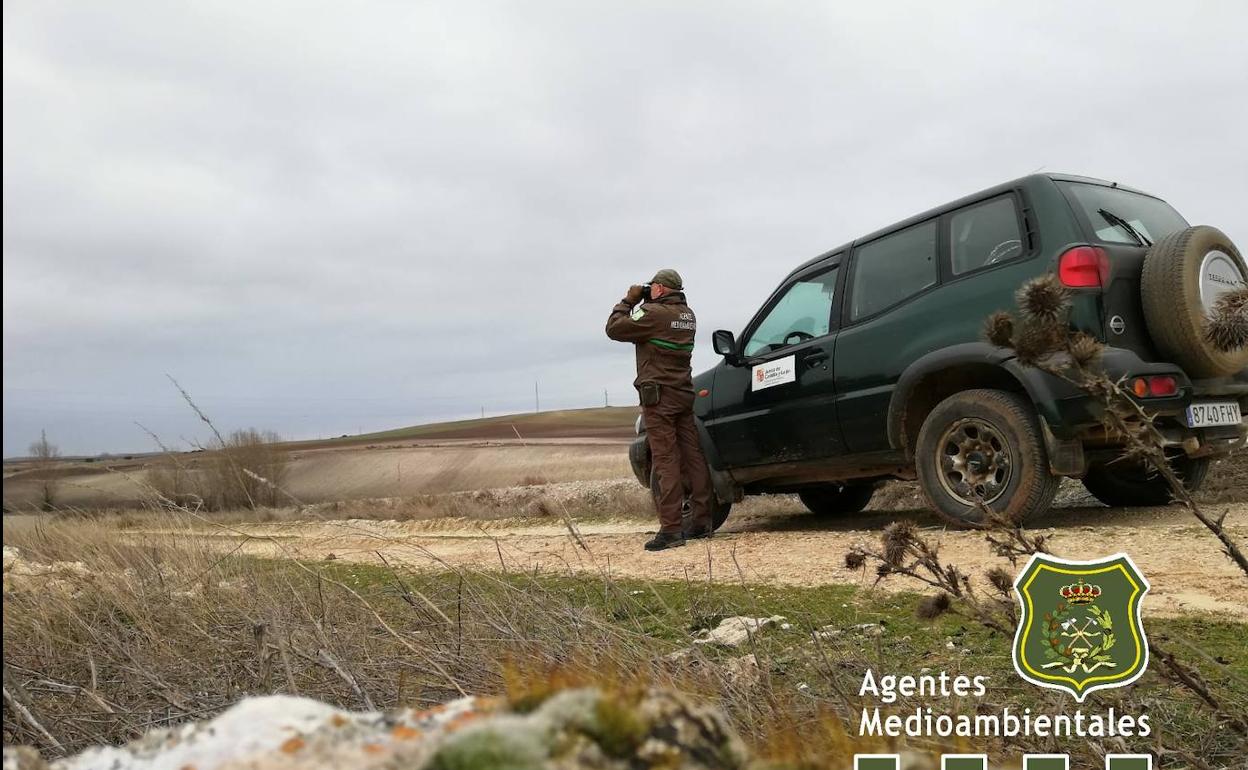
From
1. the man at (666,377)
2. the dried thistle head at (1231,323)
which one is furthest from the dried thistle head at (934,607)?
the man at (666,377)

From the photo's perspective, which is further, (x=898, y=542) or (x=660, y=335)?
(x=660, y=335)

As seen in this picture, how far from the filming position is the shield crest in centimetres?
189

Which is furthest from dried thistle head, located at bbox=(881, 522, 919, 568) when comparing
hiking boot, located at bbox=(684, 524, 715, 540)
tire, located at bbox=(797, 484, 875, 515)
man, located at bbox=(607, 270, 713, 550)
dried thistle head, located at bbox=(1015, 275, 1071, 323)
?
tire, located at bbox=(797, 484, 875, 515)

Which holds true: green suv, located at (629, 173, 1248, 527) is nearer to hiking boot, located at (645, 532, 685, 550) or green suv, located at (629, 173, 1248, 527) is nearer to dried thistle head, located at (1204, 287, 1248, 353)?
hiking boot, located at (645, 532, 685, 550)

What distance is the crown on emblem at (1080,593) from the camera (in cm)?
190

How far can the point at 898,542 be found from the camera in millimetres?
2318

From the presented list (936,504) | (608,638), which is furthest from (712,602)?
(936,504)

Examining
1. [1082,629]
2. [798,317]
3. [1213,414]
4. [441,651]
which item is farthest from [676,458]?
[1082,629]

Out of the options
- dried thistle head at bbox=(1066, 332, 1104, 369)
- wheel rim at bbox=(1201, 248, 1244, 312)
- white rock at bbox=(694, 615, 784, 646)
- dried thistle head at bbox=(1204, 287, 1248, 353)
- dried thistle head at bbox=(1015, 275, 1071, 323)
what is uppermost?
wheel rim at bbox=(1201, 248, 1244, 312)

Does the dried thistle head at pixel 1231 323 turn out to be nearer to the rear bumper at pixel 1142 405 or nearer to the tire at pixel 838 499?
the rear bumper at pixel 1142 405

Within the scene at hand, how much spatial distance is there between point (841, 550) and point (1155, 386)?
2048mm

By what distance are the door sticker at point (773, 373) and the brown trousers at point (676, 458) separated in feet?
1.92

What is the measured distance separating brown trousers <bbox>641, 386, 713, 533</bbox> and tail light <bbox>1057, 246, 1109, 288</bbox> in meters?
3.26

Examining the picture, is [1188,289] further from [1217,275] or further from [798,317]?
[798,317]
